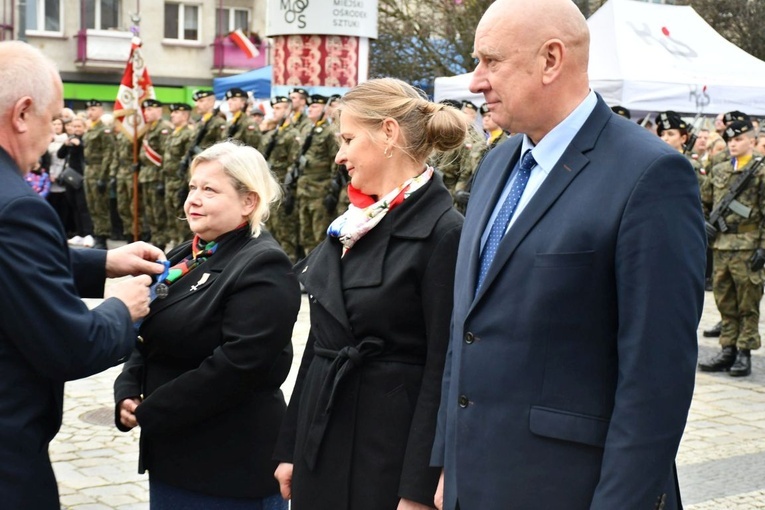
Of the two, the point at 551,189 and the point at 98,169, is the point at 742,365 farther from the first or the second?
the point at 98,169

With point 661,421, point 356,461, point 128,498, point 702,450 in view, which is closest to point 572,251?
point 661,421

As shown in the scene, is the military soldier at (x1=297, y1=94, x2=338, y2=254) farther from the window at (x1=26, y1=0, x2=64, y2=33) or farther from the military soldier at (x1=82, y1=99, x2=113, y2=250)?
the window at (x1=26, y1=0, x2=64, y2=33)

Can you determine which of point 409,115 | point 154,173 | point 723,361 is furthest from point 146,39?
point 409,115

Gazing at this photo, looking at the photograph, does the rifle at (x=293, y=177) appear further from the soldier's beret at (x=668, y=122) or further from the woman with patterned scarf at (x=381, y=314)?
the woman with patterned scarf at (x=381, y=314)

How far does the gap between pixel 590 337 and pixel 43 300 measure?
1.28m

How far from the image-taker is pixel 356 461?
10.0 ft

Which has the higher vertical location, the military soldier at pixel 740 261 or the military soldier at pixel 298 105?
the military soldier at pixel 298 105

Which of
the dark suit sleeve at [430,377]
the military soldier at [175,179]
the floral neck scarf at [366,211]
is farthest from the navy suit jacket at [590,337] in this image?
the military soldier at [175,179]

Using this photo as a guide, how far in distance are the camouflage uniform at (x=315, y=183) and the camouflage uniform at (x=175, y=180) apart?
281 centimetres

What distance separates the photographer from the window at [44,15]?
117 ft

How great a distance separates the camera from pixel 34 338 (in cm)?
259

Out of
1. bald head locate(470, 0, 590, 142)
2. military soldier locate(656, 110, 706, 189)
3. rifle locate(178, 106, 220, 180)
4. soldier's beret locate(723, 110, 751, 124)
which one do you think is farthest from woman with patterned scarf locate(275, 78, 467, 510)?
rifle locate(178, 106, 220, 180)

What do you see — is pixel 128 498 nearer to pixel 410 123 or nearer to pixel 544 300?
pixel 410 123

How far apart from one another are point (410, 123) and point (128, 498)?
9.62 feet
